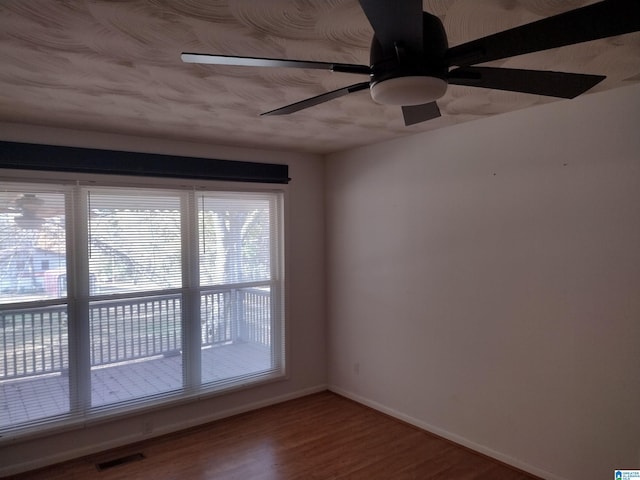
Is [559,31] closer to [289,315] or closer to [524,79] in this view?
[524,79]

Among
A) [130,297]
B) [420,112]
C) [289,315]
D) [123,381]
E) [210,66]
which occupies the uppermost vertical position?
[210,66]

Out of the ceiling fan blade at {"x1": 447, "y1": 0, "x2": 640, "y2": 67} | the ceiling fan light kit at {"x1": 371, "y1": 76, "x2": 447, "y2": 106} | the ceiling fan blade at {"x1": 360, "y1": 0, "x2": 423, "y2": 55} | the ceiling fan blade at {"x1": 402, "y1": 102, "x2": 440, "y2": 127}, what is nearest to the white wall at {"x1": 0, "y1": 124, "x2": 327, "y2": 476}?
the ceiling fan blade at {"x1": 402, "y1": 102, "x2": 440, "y2": 127}

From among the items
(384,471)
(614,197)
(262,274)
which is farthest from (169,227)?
(614,197)

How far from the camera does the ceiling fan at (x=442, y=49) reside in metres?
1.05

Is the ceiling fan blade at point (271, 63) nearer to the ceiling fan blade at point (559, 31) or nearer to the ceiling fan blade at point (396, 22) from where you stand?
the ceiling fan blade at point (396, 22)

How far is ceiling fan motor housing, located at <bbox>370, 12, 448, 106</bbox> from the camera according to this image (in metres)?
1.22

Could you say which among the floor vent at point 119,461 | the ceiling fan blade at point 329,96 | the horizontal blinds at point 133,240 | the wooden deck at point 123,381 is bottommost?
the floor vent at point 119,461

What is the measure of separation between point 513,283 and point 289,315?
2.21m

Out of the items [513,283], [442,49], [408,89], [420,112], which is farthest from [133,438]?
[442,49]

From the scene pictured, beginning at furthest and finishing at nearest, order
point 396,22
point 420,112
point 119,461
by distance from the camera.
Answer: point 119,461
point 420,112
point 396,22

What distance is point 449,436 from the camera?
3439 mm

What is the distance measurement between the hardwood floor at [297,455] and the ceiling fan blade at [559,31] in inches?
108

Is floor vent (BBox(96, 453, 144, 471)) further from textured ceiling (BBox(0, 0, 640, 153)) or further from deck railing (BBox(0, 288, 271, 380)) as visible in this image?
textured ceiling (BBox(0, 0, 640, 153))

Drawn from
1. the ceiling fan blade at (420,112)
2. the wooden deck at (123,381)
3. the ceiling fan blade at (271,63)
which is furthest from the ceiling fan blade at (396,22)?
the wooden deck at (123,381)
